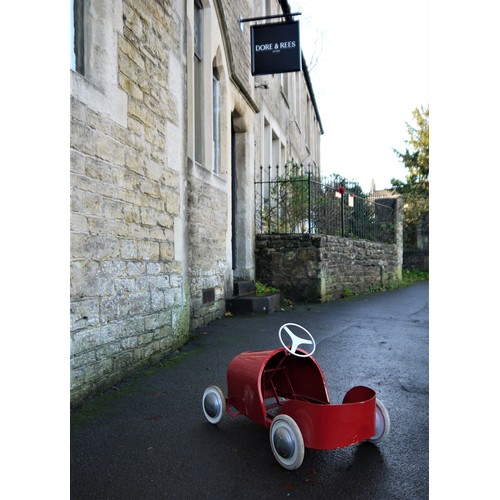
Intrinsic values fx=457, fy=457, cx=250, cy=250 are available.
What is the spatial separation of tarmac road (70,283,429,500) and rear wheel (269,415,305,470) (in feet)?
0.21

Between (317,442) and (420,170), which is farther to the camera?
(420,170)

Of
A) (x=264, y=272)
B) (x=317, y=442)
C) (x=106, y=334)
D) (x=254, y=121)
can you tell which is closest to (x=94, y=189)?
(x=106, y=334)

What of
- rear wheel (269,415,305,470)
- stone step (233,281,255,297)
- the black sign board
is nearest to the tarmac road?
rear wheel (269,415,305,470)

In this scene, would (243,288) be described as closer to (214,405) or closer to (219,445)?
(214,405)

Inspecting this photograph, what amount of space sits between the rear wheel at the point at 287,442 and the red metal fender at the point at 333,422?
54 millimetres

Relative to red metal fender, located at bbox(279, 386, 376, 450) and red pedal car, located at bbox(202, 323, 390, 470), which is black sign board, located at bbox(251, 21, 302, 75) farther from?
red metal fender, located at bbox(279, 386, 376, 450)

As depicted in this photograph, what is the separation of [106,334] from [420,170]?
62.8 ft

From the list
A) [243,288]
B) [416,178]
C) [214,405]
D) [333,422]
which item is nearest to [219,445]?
[214,405]

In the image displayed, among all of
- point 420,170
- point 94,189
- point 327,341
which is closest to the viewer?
point 94,189
